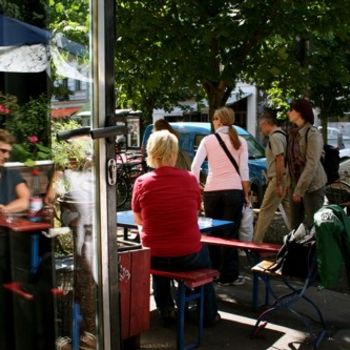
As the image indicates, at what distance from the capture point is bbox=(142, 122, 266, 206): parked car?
36.6ft

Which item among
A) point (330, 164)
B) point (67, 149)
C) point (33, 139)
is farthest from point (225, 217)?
point (33, 139)

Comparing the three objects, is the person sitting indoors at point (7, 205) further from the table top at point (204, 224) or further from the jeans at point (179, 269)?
the table top at point (204, 224)

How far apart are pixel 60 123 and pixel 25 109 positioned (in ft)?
0.49

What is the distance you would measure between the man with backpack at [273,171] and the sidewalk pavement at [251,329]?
4.54 feet

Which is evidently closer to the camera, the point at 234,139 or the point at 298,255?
the point at 298,255

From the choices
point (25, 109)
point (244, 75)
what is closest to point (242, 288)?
point (244, 75)

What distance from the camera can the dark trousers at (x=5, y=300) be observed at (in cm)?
236

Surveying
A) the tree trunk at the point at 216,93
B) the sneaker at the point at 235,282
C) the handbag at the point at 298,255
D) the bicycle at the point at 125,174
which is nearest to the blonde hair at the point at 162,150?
the handbag at the point at 298,255

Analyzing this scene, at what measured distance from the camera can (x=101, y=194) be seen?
247 centimetres

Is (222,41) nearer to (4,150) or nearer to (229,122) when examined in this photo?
(229,122)

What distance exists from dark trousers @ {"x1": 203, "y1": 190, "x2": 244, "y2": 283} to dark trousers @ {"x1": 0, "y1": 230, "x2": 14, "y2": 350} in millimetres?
3295

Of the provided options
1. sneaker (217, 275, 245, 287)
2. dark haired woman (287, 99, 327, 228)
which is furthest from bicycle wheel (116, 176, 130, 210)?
sneaker (217, 275, 245, 287)

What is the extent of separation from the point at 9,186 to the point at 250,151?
32.9 ft

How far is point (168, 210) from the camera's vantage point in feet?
13.4
